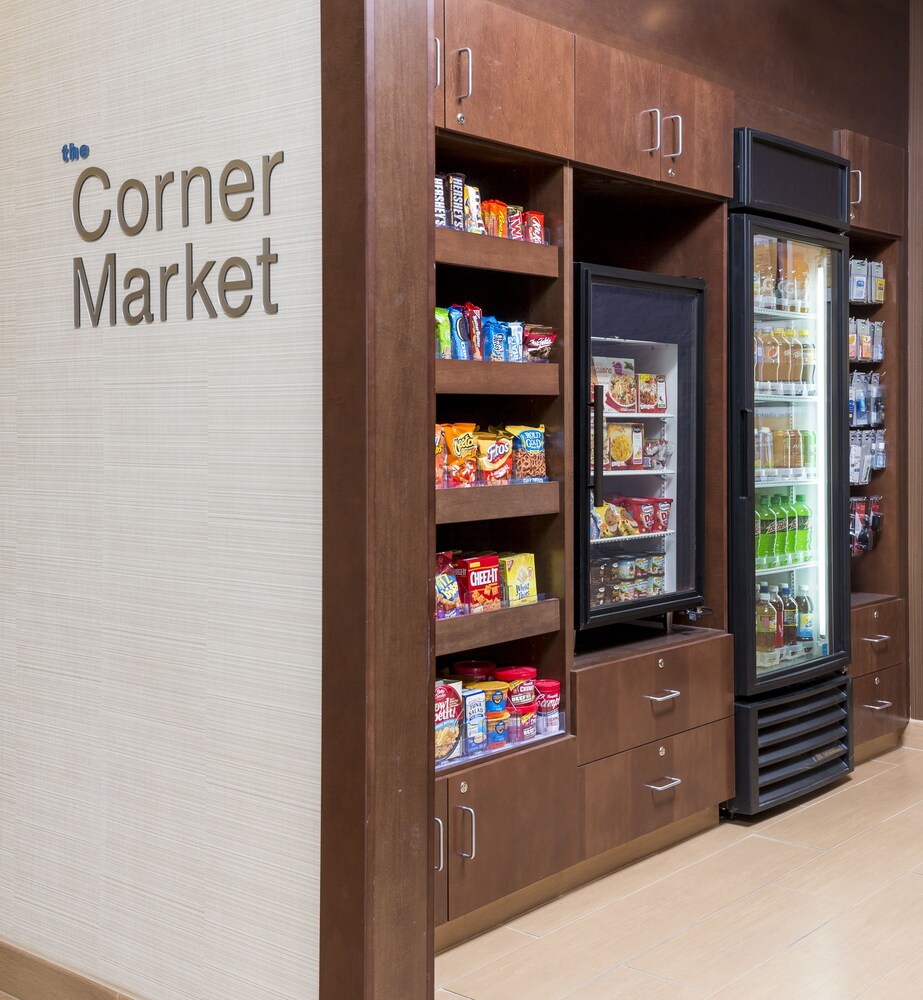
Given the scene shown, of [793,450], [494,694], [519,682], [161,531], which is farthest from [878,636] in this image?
[161,531]

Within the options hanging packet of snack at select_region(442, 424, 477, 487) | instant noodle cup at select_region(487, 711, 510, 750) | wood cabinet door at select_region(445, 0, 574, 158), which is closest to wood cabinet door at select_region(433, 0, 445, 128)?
wood cabinet door at select_region(445, 0, 574, 158)

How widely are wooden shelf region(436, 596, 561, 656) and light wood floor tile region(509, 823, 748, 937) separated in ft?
2.61

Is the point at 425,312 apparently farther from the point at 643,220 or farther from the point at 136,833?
the point at 643,220

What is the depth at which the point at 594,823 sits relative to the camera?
3457 millimetres

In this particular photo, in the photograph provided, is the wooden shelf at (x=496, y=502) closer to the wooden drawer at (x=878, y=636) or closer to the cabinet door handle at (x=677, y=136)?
the cabinet door handle at (x=677, y=136)

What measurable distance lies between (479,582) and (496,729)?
42 cm

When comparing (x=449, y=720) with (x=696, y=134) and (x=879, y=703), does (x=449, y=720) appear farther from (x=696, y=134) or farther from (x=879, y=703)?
(x=879, y=703)

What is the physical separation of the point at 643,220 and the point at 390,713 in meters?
→ 2.77

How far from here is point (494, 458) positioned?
3.22 meters

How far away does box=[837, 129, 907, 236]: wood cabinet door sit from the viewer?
15.6 ft

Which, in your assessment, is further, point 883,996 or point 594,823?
point 594,823

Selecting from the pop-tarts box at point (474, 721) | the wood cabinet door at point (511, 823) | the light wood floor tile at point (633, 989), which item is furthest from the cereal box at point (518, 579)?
the light wood floor tile at point (633, 989)

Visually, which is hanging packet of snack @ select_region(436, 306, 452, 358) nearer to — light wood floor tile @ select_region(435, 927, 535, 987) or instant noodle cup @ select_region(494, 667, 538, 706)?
instant noodle cup @ select_region(494, 667, 538, 706)

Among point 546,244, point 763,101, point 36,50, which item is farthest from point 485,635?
point 763,101
